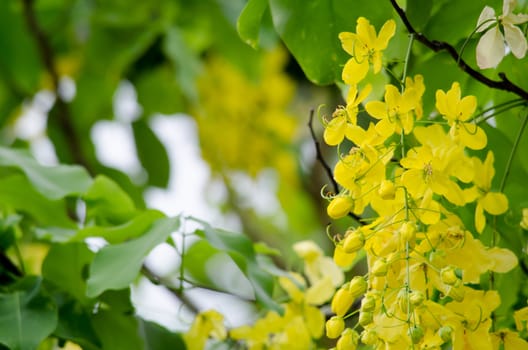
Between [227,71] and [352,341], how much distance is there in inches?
58.9

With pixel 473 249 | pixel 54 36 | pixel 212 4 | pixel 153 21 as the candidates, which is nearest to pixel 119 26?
pixel 153 21

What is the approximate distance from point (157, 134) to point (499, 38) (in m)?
1.27

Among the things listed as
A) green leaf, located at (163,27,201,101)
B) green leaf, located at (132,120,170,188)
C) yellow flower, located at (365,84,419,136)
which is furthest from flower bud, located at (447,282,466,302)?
green leaf, located at (132,120,170,188)

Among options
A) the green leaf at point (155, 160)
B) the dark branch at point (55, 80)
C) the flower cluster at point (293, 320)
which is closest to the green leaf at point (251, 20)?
the flower cluster at point (293, 320)

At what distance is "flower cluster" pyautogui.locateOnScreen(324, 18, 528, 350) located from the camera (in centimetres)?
55

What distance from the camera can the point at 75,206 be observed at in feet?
4.84

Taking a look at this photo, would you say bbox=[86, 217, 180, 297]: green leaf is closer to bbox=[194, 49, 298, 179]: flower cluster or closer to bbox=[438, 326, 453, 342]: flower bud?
bbox=[438, 326, 453, 342]: flower bud

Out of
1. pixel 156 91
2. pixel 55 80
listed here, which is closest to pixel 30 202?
pixel 55 80

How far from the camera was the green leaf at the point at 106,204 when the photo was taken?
34.3 inches

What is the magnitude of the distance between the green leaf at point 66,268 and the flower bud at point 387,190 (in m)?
0.39

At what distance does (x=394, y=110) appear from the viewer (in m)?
0.59

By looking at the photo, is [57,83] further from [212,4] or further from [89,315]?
[89,315]

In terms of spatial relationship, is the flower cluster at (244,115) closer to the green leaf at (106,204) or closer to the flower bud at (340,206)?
the green leaf at (106,204)

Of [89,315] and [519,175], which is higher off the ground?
[519,175]
